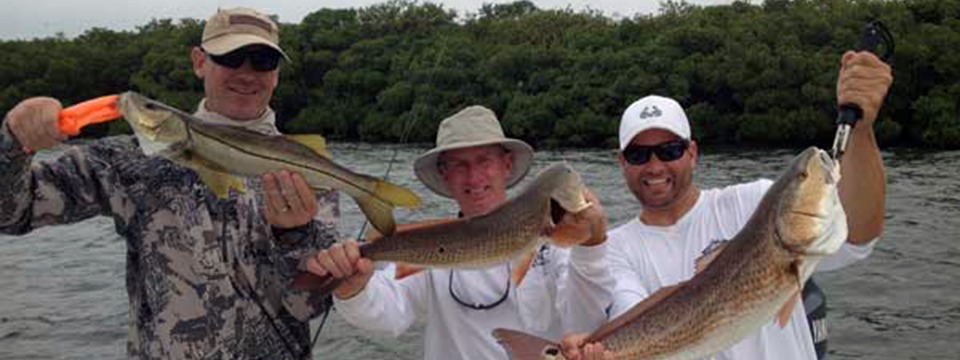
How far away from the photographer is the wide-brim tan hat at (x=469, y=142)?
13.6 feet

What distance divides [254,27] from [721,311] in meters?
2.17

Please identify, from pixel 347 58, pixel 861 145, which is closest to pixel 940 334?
pixel 861 145

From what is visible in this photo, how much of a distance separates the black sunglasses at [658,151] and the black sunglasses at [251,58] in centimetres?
162

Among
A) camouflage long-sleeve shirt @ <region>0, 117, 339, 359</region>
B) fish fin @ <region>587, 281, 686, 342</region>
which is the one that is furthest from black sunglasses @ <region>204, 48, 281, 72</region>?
fish fin @ <region>587, 281, 686, 342</region>

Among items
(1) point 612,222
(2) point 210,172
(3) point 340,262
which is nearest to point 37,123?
(2) point 210,172

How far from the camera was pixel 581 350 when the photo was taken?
11.2 ft

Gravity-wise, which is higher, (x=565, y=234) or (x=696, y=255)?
(x=565, y=234)

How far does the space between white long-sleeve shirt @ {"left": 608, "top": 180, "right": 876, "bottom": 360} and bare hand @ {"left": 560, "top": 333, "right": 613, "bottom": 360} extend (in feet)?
1.64

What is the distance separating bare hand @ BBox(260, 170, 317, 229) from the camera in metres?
3.51

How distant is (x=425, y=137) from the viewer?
44531mm

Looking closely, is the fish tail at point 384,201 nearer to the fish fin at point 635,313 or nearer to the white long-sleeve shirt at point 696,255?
the fish fin at point 635,313

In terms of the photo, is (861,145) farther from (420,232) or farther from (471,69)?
(471,69)

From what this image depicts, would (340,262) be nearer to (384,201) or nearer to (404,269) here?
(404,269)

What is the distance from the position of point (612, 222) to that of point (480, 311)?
45.9ft
